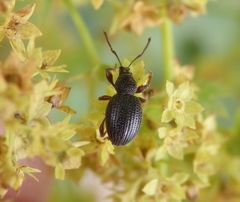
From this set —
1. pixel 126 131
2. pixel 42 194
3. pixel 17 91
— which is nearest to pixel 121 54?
pixel 42 194

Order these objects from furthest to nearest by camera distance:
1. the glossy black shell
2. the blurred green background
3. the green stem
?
1. the blurred green background
2. the green stem
3. the glossy black shell

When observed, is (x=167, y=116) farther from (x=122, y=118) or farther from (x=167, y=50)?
(x=167, y=50)

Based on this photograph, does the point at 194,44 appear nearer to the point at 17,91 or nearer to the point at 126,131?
the point at 126,131

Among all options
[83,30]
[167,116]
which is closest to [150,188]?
[167,116]

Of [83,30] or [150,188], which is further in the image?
[83,30]

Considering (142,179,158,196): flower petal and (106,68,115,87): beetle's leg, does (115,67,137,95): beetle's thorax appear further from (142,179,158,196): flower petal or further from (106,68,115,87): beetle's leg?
(142,179,158,196): flower petal

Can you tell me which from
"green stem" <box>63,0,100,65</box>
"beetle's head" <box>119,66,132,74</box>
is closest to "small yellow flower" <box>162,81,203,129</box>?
"beetle's head" <box>119,66,132,74</box>

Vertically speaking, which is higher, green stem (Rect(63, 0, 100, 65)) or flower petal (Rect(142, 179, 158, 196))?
green stem (Rect(63, 0, 100, 65))
